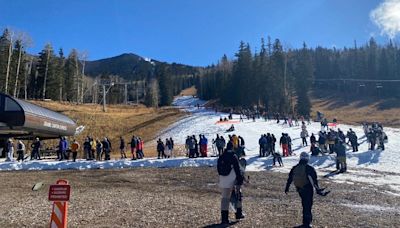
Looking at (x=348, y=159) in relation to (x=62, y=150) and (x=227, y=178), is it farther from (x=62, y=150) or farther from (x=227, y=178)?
(x=227, y=178)

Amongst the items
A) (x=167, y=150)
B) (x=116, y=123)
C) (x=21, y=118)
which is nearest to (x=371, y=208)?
(x=167, y=150)

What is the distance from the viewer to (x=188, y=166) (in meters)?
25.1

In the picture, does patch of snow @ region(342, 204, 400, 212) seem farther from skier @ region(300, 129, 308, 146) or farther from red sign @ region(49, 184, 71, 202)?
skier @ region(300, 129, 308, 146)

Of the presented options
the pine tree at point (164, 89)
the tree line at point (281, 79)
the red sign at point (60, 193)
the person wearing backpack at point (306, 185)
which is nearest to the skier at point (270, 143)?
the person wearing backpack at point (306, 185)

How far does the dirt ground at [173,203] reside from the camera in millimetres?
10500

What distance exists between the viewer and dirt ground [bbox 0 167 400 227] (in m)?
10.5

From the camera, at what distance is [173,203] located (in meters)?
13.1

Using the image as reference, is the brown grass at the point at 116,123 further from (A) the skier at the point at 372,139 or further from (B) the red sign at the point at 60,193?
(B) the red sign at the point at 60,193

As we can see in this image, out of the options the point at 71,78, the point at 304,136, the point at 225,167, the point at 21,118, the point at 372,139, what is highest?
the point at 71,78

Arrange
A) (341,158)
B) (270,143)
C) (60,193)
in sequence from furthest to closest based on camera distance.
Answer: (270,143)
(341,158)
(60,193)

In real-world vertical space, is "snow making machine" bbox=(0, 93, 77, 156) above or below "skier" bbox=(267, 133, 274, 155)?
above

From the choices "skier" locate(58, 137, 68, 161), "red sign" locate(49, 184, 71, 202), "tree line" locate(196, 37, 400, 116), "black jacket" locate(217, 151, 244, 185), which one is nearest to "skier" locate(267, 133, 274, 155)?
"skier" locate(58, 137, 68, 161)

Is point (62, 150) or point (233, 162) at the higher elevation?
point (62, 150)

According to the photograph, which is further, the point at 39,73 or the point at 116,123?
the point at 39,73
